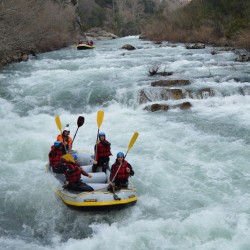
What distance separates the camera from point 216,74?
1540cm

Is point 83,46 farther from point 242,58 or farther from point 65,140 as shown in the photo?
point 65,140

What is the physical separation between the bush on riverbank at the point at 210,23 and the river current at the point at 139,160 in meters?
9.16

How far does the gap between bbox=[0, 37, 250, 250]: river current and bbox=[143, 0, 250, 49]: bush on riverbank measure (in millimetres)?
9157

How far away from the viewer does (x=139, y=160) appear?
27.7ft

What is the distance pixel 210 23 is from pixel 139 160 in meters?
22.5

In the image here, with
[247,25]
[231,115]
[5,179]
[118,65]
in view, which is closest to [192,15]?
[247,25]

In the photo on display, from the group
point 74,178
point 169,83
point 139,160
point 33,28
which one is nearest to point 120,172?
point 74,178

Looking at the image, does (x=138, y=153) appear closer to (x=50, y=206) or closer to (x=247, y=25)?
(x=50, y=206)

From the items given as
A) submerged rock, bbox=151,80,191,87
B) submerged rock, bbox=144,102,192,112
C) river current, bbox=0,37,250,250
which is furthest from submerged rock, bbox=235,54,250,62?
submerged rock, bbox=144,102,192,112

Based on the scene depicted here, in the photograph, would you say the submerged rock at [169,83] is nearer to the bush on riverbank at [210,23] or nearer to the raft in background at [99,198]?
the raft in background at [99,198]

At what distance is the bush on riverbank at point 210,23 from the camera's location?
25.0 m

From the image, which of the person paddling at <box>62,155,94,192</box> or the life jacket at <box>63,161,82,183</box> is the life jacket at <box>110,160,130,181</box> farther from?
the life jacket at <box>63,161,82,183</box>

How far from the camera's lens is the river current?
565cm

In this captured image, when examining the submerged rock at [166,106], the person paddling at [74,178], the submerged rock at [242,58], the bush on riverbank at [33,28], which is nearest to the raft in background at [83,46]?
the bush on riverbank at [33,28]
